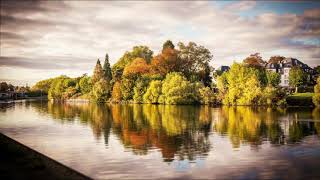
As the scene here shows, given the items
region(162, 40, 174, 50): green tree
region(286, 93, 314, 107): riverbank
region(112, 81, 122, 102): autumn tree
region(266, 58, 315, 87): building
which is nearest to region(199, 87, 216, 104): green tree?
region(286, 93, 314, 107): riverbank

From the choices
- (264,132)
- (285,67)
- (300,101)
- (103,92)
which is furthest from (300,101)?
(103,92)

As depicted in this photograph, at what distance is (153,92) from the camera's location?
3310 inches

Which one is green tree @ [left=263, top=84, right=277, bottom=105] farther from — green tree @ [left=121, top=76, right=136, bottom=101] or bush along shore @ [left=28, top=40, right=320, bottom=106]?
green tree @ [left=121, top=76, right=136, bottom=101]

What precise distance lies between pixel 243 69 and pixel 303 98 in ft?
43.4

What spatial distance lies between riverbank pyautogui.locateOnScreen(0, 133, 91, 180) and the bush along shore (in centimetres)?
5718

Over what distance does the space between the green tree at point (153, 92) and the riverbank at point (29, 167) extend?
63.8 m

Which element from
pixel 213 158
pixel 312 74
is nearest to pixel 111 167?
pixel 213 158

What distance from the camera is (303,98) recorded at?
71.9 m

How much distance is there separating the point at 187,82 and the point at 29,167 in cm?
6375

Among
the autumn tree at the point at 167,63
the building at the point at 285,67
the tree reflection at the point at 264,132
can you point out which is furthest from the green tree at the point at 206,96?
the building at the point at 285,67

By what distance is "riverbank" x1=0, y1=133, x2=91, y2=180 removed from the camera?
14722 millimetres

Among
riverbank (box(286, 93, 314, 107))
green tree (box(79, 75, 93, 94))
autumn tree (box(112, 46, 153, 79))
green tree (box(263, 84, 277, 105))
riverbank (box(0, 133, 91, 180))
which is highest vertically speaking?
autumn tree (box(112, 46, 153, 79))

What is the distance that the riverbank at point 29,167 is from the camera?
14722 millimetres

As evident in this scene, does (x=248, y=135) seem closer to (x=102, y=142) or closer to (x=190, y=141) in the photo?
(x=190, y=141)
